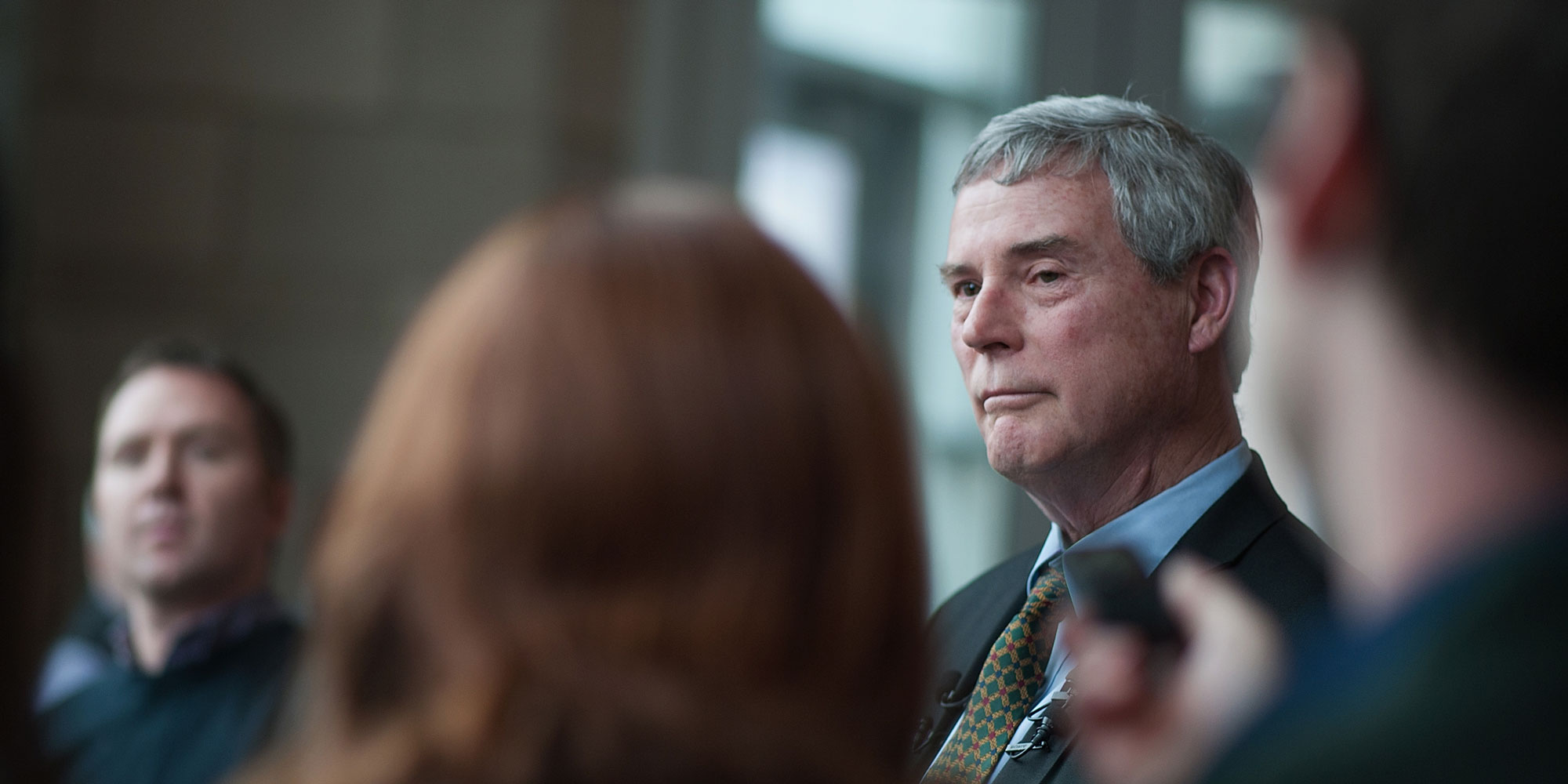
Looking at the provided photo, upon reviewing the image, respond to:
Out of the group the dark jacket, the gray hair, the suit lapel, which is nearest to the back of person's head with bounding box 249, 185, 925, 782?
the suit lapel

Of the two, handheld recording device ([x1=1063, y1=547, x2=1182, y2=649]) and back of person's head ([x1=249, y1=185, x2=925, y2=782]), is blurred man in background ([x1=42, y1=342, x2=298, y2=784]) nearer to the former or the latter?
back of person's head ([x1=249, y1=185, x2=925, y2=782])

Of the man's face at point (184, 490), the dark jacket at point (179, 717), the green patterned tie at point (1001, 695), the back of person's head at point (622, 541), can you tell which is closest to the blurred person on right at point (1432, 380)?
the back of person's head at point (622, 541)

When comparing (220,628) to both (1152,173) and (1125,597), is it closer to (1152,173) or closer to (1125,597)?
(1152,173)

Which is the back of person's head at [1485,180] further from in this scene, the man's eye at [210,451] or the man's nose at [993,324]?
the man's eye at [210,451]

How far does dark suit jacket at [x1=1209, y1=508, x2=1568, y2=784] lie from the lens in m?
0.66

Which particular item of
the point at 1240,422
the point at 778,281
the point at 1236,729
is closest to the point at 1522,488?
the point at 1236,729

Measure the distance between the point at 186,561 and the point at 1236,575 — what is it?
224 cm

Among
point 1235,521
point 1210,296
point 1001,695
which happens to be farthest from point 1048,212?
point 1001,695

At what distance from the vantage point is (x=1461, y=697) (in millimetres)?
672

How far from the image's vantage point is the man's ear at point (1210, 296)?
91.7 inches

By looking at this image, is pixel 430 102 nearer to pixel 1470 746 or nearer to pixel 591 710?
pixel 591 710

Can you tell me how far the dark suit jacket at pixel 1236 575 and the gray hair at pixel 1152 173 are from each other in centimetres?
34

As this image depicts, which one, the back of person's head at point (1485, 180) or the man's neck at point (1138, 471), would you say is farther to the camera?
the man's neck at point (1138, 471)

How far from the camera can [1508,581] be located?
2.26ft
